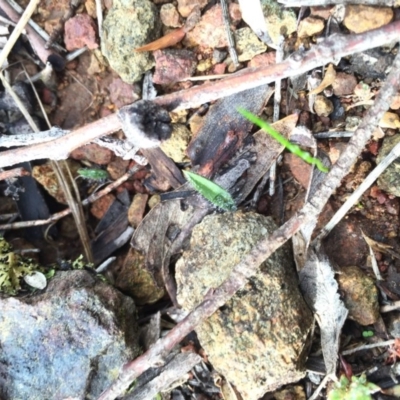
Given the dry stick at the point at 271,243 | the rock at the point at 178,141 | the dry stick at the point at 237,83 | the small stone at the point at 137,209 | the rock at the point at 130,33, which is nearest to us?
the dry stick at the point at 237,83

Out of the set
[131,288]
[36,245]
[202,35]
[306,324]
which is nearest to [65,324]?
[131,288]

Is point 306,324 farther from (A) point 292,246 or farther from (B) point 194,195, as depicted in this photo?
(B) point 194,195

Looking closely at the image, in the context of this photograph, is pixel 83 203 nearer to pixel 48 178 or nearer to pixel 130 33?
pixel 48 178

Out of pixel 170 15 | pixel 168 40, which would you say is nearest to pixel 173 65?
pixel 168 40

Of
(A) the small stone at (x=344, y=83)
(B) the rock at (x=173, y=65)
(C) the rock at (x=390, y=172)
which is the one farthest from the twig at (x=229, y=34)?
(C) the rock at (x=390, y=172)

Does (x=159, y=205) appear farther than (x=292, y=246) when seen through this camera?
Yes

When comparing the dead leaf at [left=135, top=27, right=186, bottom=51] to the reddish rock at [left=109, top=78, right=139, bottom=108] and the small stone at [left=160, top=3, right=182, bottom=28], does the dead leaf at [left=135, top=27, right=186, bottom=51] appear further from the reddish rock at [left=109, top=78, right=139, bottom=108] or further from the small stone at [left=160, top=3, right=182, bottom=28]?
the reddish rock at [left=109, top=78, right=139, bottom=108]

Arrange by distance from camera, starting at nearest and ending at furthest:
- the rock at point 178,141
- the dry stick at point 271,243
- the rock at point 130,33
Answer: the dry stick at point 271,243
the rock at point 130,33
the rock at point 178,141

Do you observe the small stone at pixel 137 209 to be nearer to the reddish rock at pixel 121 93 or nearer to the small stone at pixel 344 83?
the reddish rock at pixel 121 93
